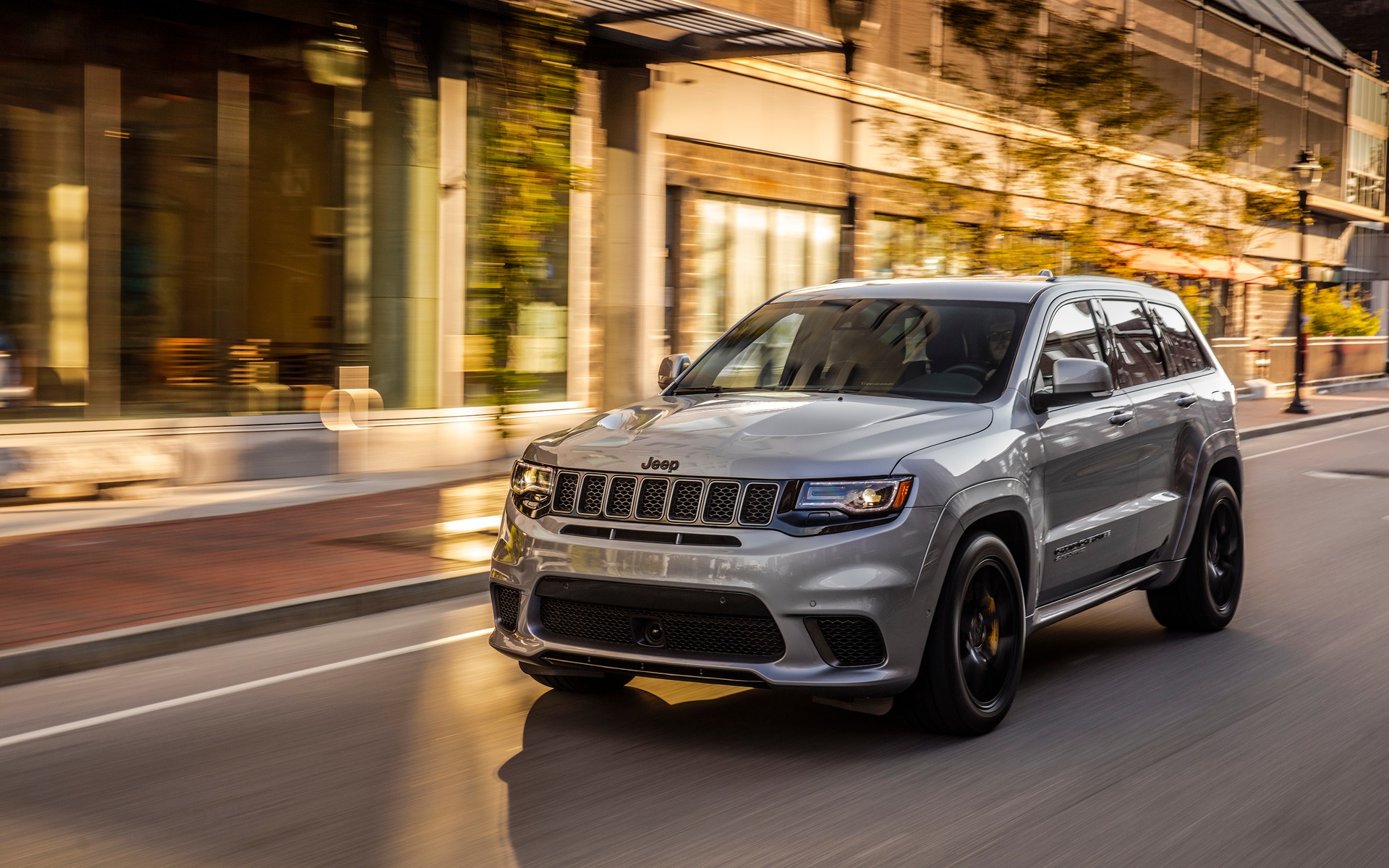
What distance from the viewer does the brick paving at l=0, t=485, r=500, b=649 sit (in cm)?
844

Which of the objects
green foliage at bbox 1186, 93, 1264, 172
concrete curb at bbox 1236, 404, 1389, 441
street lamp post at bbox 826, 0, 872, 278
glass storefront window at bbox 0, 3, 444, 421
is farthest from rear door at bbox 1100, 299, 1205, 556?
street lamp post at bbox 826, 0, 872, 278

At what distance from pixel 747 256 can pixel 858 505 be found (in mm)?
18565

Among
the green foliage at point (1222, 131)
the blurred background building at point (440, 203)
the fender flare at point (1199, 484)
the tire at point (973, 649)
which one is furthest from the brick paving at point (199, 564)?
the green foliage at point (1222, 131)

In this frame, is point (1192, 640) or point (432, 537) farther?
point (432, 537)

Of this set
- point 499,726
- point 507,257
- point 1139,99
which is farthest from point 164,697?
point 1139,99

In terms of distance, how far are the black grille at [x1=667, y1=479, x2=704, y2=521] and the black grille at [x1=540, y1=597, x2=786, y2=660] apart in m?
0.34

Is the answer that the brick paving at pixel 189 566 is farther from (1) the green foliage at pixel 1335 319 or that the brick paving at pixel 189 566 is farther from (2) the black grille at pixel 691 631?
(1) the green foliage at pixel 1335 319

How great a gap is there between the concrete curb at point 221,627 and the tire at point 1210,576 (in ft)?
13.8

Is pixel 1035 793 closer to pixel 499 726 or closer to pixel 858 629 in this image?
pixel 858 629

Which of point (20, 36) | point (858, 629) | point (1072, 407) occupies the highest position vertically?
point (20, 36)

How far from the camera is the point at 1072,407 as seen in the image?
6.79 meters

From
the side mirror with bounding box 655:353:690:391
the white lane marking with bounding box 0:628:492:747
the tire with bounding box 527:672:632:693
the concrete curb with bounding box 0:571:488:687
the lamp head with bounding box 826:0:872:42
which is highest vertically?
the lamp head with bounding box 826:0:872:42

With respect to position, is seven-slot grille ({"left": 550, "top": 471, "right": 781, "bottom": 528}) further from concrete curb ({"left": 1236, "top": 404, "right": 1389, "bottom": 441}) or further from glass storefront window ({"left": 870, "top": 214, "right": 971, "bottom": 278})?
concrete curb ({"left": 1236, "top": 404, "right": 1389, "bottom": 441})

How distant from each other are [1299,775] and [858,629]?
1.62 metres
